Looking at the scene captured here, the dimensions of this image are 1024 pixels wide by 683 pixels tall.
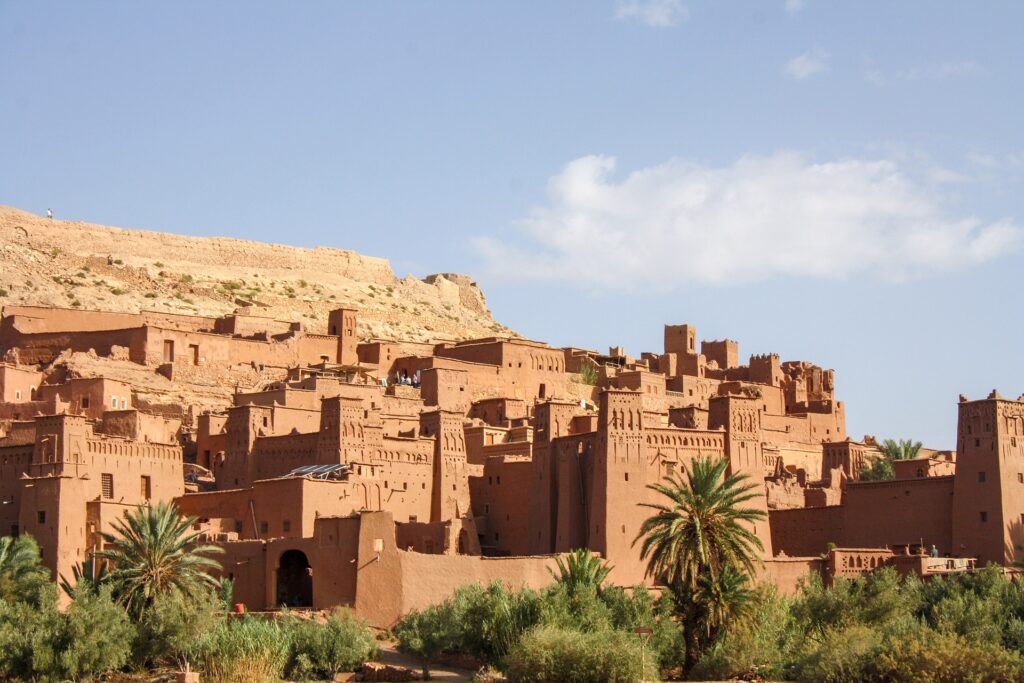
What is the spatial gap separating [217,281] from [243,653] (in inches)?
2043

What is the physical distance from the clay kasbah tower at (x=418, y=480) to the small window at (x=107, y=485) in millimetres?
62

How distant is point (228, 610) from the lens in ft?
155

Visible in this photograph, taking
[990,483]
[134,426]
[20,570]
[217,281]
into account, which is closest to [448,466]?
[134,426]

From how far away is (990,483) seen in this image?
52000 mm

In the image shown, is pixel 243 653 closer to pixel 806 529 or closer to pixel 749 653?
pixel 749 653

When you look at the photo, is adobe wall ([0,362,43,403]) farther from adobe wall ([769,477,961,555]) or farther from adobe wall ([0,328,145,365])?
adobe wall ([769,477,961,555])

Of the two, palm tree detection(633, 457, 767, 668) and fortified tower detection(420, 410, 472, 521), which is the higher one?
fortified tower detection(420, 410, 472, 521)

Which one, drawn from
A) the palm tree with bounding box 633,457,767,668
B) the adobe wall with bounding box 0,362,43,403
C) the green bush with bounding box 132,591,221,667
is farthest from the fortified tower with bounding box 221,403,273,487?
the palm tree with bounding box 633,457,767,668

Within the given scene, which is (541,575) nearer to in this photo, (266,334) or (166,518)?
(166,518)

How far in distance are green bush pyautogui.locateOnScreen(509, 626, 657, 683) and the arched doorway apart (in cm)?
961

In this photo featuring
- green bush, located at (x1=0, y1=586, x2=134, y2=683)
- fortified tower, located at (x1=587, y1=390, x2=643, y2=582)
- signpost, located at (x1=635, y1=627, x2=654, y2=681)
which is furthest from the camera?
fortified tower, located at (x1=587, y1=390, x2=643, y2=582)

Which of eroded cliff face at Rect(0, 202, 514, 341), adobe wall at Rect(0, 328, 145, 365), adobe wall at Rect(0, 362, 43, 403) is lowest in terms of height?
adobe wall at Rect(0, 362, 43, 403)

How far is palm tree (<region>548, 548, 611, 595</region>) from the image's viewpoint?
149ft

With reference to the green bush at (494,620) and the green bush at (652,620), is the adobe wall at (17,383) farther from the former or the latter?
the green bush at (652,620)
